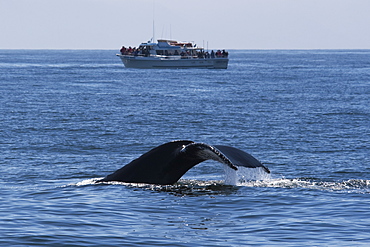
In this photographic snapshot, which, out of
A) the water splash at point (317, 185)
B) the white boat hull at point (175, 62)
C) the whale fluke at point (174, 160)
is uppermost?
the whale fluke at point (174, 160)

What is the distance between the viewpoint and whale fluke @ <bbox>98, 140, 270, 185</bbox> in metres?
12.1

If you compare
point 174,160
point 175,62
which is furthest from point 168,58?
point 174,160

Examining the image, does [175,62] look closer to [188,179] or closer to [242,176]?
[188,179]

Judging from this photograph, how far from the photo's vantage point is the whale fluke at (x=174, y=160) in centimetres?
1213

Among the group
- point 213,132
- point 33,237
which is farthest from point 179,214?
point 213,132

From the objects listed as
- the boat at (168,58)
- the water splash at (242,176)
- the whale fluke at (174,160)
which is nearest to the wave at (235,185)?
the water splash at (242,176)

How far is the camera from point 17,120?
39688 millimetres

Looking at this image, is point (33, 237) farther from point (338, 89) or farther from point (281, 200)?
point (338, 89)

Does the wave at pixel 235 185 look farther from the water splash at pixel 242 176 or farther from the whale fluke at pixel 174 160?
the whale fluke at pixel 174 160

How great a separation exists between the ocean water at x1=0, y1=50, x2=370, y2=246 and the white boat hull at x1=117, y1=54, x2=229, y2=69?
68.8 metres

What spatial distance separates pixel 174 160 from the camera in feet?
43.3

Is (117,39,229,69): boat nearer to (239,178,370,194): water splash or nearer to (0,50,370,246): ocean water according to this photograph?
(0,50,370,246): ocean water

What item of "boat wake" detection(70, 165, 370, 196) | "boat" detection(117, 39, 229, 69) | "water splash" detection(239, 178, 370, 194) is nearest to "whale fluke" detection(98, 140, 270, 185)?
"boat wake" detection(70, 165, 370, 196)

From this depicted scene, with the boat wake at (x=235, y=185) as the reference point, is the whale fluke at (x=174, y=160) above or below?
above
